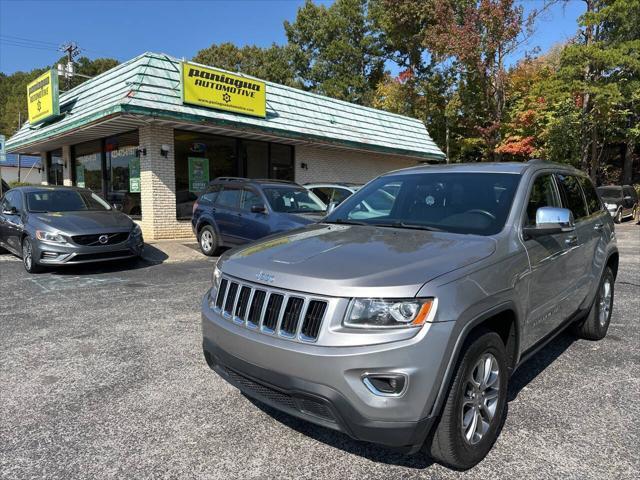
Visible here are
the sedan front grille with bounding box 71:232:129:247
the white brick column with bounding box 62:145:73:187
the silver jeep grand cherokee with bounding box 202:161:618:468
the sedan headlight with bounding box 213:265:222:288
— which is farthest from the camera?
the white brick column with bounding box 62:145:73:187

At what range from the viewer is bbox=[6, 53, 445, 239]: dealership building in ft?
39.2

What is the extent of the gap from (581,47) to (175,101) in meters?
16.8

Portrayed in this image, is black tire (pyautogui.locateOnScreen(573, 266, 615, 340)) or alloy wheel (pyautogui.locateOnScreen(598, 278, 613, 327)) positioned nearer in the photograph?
black tire (pyautogui.locateOnScreen(573, 266, 615, 340))

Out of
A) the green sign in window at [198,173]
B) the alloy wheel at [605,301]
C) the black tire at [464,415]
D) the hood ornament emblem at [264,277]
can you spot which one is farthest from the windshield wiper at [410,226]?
the green sign in window at [198,173]

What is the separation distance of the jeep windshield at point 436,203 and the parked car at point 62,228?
5565mm

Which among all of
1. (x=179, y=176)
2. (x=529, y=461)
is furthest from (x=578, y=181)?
(x=179, y=176)

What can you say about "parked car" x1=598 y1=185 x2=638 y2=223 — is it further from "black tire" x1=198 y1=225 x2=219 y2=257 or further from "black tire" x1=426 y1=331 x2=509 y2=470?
"black tire" x1=426 y1=331 x2=509 y2=470

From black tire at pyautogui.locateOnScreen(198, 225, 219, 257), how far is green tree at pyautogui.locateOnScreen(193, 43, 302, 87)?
101 ft

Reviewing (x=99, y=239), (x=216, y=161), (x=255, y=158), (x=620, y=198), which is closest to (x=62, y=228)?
(x=99, y=239)

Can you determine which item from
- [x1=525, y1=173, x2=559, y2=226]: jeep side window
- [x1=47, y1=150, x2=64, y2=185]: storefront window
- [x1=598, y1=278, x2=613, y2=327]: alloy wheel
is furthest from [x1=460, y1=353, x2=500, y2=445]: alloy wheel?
[x1=47, y1=150, x2=64, y2=185]: storefront window

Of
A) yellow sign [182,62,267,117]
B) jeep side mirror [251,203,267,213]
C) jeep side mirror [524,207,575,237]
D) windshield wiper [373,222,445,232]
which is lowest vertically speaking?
jeep side mirror [251,203,267,213]

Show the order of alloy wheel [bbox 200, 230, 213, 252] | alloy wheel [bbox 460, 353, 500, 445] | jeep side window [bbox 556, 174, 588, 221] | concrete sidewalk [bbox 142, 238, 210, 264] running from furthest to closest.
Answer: alloy wheel [bbox 200, 230, 213, 252] → concrete sidewalk [bbox 142, 238, 210, 264] → jeep side window [bbox 556, 174, 588, 221] → alloy wheel [bbox 460, 353, 500, 445]

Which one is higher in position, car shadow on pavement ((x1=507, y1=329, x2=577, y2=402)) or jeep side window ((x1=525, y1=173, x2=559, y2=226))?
jeep side window ((x1=525, y1=173, x2=559, y2=226))

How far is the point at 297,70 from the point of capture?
3956 centimetres
